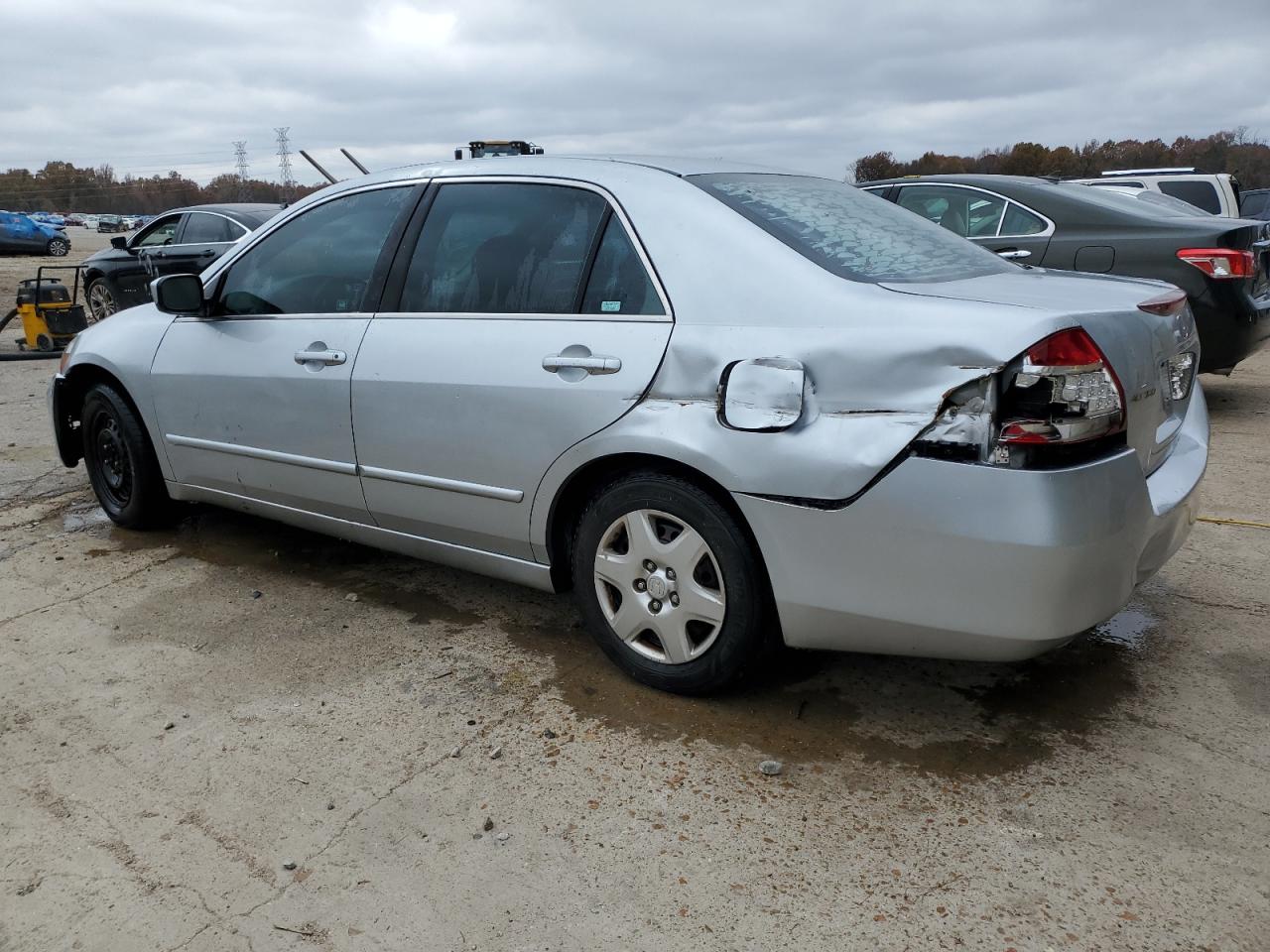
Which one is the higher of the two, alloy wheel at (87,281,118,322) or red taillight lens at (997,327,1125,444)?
red taillight lens at (997,327,1125,444)

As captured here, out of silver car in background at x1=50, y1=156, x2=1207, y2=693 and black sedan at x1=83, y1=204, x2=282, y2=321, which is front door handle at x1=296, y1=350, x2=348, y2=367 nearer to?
silver car in background at x1=50, y1=156, x2=1207, y2=693

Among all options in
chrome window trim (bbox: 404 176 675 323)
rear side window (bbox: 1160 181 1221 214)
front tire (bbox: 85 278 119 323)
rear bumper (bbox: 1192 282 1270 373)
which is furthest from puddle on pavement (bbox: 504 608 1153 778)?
front tire (bbox: 85 278 119 323)

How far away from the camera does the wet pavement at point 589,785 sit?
2125mm

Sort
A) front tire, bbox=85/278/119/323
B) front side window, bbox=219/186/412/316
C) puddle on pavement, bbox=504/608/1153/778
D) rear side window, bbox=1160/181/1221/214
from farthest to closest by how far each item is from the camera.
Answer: front tire, bbox=85/278/119/323
rear side window, bbox=1160/181/1221/214
front side window, bbox=219/186/412/316
puddle on pavement, bbox=504/608/1153/778

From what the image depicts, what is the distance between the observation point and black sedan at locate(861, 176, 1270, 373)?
6.21 metres

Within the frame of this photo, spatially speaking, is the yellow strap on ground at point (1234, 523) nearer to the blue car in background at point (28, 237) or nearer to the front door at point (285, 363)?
the front door at point (285, 363)

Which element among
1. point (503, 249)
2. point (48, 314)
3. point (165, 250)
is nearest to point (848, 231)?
point (503, 249)

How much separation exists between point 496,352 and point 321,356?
835 millimetres

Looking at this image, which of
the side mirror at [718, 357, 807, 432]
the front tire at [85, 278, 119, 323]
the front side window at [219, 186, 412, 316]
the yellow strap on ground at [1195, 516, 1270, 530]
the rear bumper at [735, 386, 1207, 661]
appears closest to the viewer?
the rear bumper at [735, 386, 1207, 661]

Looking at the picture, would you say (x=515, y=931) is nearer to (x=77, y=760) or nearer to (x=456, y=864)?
(x=456, y=864)

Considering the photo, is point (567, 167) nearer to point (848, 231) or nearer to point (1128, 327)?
point (848, 231)

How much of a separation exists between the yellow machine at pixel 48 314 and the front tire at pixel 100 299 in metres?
1.39

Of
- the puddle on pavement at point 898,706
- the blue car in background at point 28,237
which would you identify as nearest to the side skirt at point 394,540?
the puddle on pavement at point 898,706

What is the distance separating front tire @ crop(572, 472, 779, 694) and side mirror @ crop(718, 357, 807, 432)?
260 mm
